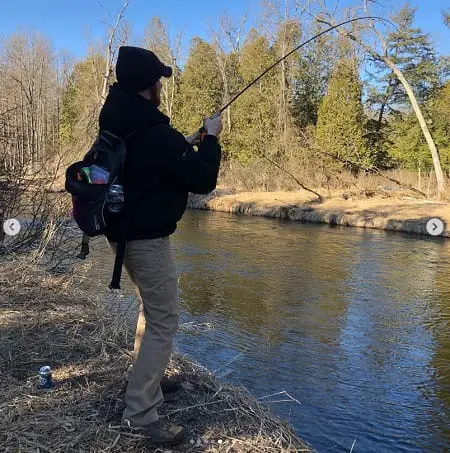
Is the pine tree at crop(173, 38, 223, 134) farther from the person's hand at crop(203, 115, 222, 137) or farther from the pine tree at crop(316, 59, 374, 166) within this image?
the person's hand at crop(203, 115, 222, 137)

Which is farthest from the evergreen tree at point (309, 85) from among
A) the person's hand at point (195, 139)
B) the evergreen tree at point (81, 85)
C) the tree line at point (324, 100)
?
the person's hand at point (195, 139)

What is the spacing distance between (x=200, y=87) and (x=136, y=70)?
3136cm

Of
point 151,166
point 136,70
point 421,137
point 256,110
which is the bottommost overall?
point 151,166

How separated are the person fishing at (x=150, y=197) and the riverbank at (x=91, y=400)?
7.0 inches

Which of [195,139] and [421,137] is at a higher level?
[421,137]

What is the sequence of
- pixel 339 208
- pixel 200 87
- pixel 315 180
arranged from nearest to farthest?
pixel 339 208 < pixel 315 180 < pixel 200 87

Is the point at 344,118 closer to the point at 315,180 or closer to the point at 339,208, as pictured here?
the point at 315,180

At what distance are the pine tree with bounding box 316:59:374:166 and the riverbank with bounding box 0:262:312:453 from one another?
21.6 m

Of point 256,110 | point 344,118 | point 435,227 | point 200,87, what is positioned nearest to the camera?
point 435,227

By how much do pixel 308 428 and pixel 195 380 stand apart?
59.9 inches

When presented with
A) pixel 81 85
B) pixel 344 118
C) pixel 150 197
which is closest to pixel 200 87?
pixel 81 85

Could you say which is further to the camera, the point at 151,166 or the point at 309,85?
the point at 309,85

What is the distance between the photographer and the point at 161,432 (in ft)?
8.23

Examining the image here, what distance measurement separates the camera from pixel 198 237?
14.7 meters
